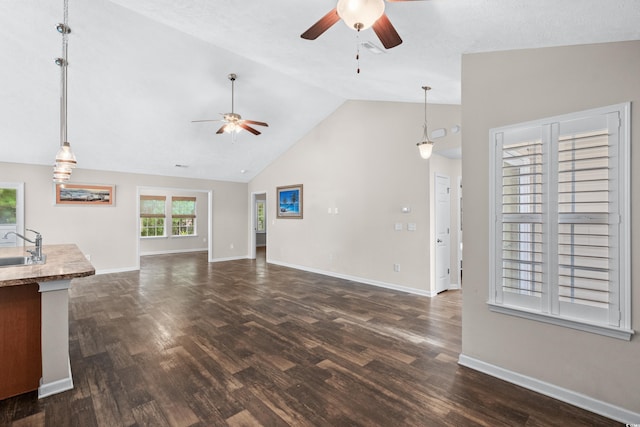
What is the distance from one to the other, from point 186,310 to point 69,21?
141 inches

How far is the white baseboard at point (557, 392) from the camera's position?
1.87m

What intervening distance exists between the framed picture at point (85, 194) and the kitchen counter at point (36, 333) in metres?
4.96

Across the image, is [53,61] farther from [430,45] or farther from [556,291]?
[556,291]

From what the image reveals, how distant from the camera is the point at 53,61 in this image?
3576 millimetres

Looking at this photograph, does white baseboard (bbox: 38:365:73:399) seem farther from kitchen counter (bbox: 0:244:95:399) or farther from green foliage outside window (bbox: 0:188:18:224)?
green foliage outside window (bbox: 0:188:18:224)

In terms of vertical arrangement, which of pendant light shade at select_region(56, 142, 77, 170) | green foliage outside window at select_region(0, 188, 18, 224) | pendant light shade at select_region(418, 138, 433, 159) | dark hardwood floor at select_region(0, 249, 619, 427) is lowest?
dark hardwood floor at select_region(0, 249, 619, 427)

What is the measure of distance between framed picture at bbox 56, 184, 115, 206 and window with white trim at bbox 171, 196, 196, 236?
3.39 metres

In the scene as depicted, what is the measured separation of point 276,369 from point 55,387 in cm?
165

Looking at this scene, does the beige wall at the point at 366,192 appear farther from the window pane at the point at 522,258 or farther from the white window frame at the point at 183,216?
the white window frame at the point at 183,216

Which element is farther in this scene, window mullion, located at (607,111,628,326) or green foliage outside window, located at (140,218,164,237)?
green foliage outside window, located at (140,218,164,237)

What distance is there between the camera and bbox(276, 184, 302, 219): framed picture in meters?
7.05

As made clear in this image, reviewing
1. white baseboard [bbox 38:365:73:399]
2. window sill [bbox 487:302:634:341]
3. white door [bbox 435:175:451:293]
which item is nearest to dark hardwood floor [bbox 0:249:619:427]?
white baseboard [bbox 38:365:73:399]

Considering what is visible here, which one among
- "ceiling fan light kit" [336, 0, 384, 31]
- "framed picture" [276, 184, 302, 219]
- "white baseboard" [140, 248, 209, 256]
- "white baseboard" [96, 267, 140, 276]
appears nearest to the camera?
"ceiling fan light kit" [336, 0, 384, 31]

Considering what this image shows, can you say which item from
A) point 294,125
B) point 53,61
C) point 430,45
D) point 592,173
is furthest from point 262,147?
point 592,173
